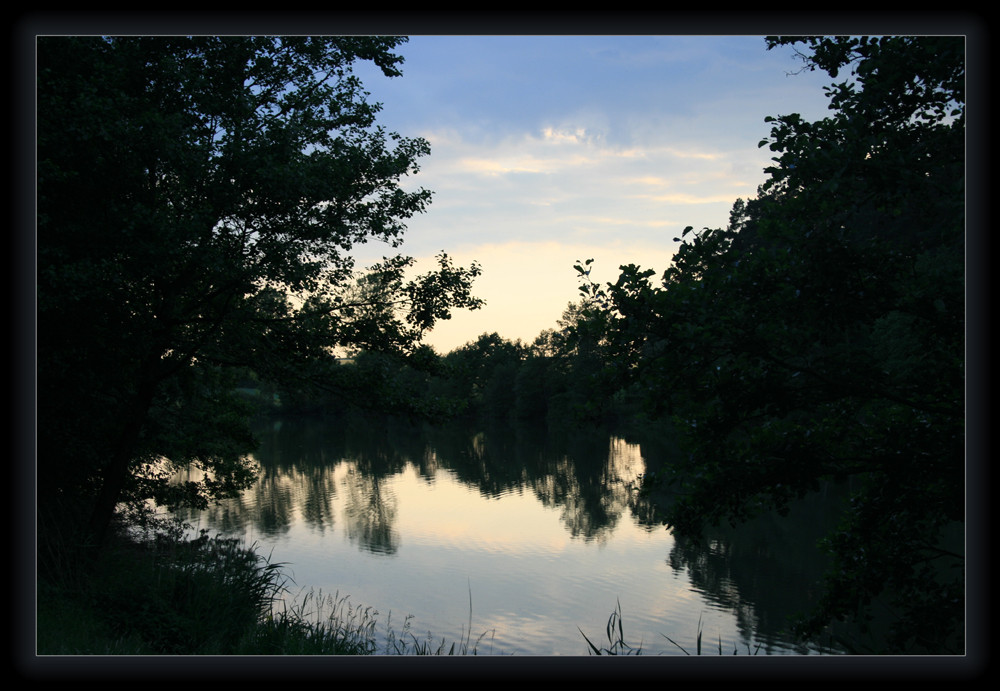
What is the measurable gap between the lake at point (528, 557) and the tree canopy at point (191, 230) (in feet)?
7.47

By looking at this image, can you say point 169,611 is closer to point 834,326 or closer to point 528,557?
point 834,326

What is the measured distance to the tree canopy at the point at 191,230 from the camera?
7.92 metres

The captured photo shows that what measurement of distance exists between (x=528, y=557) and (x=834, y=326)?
13.1 meters

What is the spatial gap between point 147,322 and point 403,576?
930 centimetres

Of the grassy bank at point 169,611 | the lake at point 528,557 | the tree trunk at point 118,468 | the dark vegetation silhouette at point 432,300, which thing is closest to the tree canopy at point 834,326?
the dark vegetation silhouette at point 432,300

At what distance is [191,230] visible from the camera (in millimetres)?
7922

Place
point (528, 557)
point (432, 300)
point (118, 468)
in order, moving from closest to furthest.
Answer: point (118, 468)
point (432, 300)
point (528, 557)

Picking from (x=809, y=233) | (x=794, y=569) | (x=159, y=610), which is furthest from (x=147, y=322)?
(x=794, y=569)

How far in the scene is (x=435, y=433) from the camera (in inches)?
2473

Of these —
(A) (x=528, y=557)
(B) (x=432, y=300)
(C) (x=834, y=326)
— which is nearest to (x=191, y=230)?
(B) (x=432, y=300)

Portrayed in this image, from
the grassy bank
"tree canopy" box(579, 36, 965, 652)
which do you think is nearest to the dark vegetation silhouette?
"tree canopy" box(579, 36, 965, 652)

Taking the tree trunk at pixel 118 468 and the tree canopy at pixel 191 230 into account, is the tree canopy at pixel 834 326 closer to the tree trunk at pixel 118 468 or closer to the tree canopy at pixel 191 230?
the tree canopy at pixel 191 230

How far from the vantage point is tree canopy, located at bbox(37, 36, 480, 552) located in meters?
7.92
